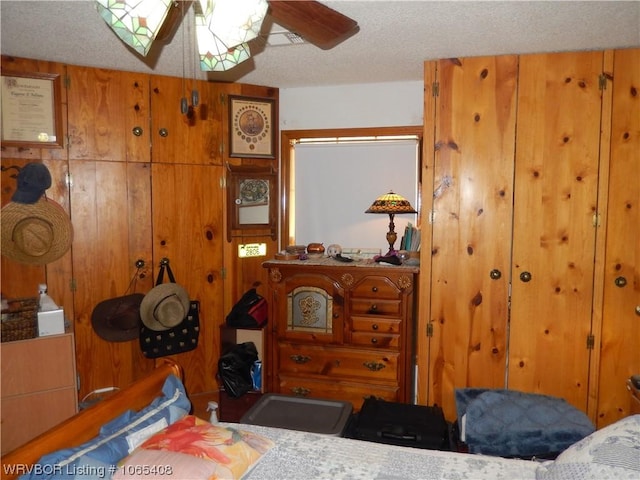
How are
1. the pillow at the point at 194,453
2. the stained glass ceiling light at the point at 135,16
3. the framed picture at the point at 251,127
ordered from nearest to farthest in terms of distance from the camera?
the stained glass ceiling light at the point at 135,16 → the pillow at the point at 194,453 → the framed picture at the point at 251,127

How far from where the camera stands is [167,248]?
322 cm

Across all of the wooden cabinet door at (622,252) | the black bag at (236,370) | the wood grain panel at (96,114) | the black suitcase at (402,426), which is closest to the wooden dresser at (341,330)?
the black bag at (236,370)

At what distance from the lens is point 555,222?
2564 millimetres

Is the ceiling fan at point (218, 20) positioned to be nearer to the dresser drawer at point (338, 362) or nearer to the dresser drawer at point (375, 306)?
the dresser drawer at point (375, 306)

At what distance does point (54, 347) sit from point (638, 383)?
3.16m

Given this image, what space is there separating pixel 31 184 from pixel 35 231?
0.93 ft

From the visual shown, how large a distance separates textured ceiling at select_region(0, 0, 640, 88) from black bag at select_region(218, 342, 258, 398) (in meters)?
1.91

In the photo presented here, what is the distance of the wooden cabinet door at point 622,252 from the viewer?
8.04ft

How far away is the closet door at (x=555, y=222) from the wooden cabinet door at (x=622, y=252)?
0.09 meters

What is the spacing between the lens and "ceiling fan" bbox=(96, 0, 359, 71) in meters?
1.29

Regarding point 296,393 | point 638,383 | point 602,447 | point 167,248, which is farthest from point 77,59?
point 638,383

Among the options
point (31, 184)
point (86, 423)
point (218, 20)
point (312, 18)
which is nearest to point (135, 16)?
point (218, 20)

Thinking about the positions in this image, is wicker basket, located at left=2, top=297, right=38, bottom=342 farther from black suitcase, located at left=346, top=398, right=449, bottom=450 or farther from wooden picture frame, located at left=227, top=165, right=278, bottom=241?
black suitcase, located at left=346, top=398, right=449, bottom=450

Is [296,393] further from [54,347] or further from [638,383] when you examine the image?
[638,383]
